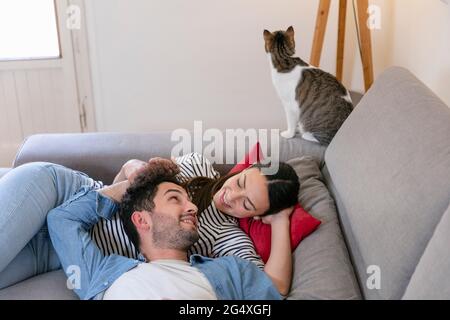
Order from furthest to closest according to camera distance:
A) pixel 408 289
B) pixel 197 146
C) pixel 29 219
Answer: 1. pixel 197 146
2. pixel 29 219
3. pixel 408 289

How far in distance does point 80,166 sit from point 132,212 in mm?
524

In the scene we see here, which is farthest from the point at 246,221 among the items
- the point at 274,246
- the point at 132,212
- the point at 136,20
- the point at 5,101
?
the point at 5,101

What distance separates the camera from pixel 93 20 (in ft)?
7.77

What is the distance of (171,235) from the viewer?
1191 millimetres

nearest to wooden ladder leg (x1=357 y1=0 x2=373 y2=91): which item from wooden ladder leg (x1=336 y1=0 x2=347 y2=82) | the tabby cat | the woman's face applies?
wooden ladder leg (x1=336 y1=0 x2=347 y2=82)

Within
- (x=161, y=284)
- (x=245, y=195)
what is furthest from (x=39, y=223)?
(x=245, y=195)

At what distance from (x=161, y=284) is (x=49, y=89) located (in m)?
1.78

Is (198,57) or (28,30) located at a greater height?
(28,30)

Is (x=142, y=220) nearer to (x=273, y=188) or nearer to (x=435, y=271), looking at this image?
(x=273, y=188)

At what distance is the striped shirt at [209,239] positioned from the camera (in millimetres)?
1302

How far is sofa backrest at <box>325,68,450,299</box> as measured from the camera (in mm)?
979

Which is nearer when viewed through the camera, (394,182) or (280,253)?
(394,182)

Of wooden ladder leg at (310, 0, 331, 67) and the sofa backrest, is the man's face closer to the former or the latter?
the sofa backrest
